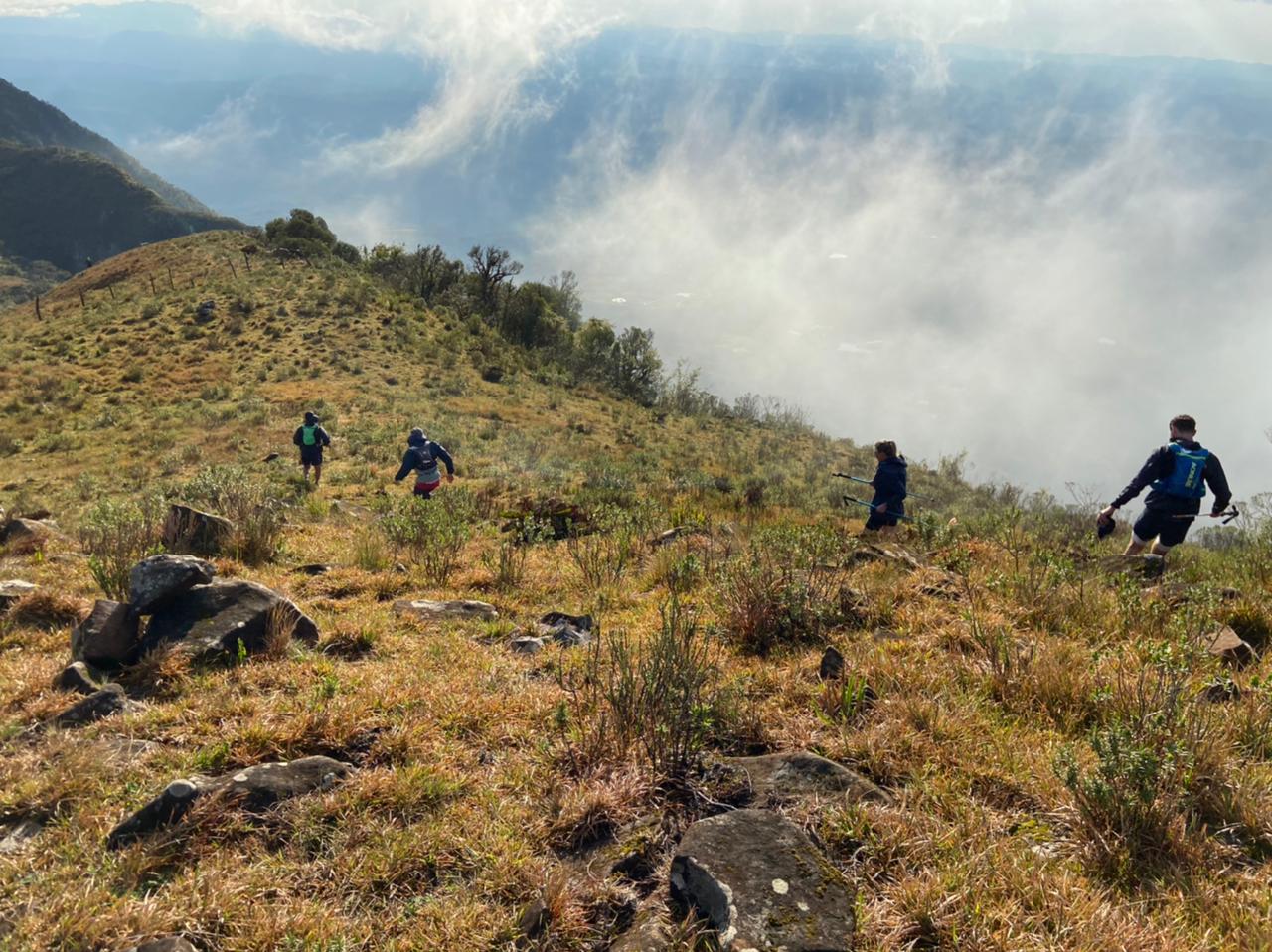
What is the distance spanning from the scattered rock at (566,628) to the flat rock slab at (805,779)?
2228mm

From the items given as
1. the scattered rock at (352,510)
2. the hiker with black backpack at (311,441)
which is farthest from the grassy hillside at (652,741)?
A: the hiker with black backpack at (311,441)

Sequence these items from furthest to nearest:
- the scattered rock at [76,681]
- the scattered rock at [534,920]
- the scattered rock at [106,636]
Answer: the scattered rock at [106,636] → the scattered rock at [76,681] → the scattered rock at [534,920]

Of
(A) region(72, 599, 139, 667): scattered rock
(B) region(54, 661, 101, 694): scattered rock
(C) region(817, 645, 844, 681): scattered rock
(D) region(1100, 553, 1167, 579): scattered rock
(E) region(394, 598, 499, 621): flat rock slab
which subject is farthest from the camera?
(D) region(1100, 553, 1167, 579): scattered rock

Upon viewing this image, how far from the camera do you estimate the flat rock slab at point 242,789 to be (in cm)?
301

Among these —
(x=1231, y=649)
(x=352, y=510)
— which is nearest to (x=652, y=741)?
(x=1231, y=649)

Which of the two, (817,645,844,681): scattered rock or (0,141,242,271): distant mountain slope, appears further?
(0,141,242,271): distant mountain slope

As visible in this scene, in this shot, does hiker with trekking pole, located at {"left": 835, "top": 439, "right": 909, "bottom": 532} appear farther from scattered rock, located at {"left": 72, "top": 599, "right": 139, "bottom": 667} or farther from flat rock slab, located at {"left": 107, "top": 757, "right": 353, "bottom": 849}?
scattered rock, located at {"left": 72, "top": 599, "right": 139, "bottom": 667}

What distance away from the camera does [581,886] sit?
2766 millimetres

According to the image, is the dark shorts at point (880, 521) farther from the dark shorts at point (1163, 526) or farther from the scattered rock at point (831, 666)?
the scattered rock at point (831, 666)

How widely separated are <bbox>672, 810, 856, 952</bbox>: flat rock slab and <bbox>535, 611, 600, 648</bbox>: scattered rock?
2.69 m

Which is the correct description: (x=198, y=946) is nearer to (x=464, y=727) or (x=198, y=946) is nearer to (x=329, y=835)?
(x=329, y=835)

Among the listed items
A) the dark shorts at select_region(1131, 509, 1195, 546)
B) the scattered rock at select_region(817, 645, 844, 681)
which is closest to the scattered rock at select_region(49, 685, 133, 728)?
the scattered rock at select_region(817, 645, 844, 681)

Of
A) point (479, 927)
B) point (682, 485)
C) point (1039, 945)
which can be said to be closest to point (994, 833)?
point (1039, 945)

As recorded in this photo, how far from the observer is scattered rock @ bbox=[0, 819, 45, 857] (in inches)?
116
